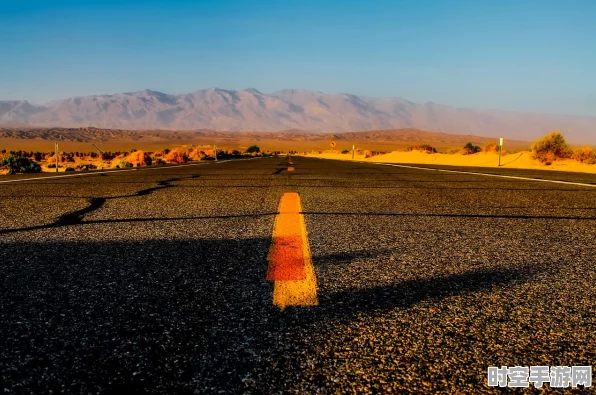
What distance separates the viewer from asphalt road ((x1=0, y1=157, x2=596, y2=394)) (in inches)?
59.0

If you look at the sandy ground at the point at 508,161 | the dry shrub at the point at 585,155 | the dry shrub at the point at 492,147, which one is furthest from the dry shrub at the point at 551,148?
the dry shrub at the point at 492,147

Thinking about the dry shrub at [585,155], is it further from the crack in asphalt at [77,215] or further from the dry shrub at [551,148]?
the crack in asphalt at [77,215]

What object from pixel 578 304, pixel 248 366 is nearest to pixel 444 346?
pixel 248 366

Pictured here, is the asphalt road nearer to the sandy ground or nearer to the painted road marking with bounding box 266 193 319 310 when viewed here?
the painted road marking with bounding box 266 193 319 310

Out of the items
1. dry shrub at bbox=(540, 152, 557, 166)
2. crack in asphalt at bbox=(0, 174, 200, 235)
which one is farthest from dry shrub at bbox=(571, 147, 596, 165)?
crack in asphalt at bbox=(0, 174, 200, 235)

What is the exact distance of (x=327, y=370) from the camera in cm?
151

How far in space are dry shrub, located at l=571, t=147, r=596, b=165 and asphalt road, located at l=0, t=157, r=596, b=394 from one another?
2173 cm

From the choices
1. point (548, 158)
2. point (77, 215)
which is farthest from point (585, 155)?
point (77, 215)

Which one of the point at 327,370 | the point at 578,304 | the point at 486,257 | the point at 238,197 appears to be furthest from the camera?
the point at 238,197

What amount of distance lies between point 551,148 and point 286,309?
28.4 m

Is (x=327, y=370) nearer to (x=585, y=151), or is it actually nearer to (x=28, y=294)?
(x=28, y=294)

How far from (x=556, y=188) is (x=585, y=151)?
18.8m

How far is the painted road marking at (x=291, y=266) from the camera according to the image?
2197mm

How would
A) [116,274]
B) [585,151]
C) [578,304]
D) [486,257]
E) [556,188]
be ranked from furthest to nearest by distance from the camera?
[585,151] < [556,188] < [486,257] < [116,274] < [578,304]
